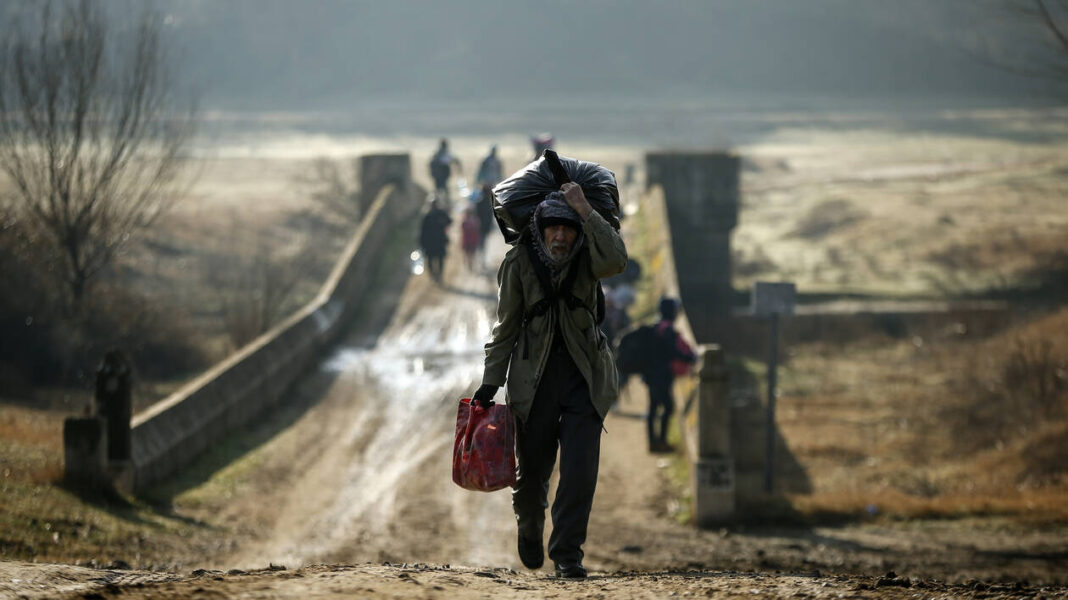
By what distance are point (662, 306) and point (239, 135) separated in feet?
273

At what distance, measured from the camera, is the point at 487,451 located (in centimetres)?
788

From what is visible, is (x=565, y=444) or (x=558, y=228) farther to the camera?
(x=565, y=444)

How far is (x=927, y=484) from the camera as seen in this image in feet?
67.2

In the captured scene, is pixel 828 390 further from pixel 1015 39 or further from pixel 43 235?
pixel 1015 39

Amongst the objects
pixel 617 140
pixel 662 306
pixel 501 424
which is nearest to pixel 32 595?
pixel 501 424

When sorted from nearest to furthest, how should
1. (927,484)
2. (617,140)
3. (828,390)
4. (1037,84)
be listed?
(927,484) → (828,390) → (617,140) → (1037,84)

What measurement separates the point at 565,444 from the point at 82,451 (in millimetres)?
7414

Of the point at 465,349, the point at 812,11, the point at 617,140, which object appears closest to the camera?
the point at 465,349

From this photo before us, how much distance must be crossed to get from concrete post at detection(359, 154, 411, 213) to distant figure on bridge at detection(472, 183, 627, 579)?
26.1 meters

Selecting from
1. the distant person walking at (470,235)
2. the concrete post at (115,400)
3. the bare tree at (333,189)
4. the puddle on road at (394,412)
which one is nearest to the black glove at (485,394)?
the puddle on road at (394,412)

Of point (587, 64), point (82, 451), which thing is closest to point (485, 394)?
point (82, 451)

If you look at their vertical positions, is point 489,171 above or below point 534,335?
above

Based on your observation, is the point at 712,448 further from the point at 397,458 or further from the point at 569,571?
the point at 569,571

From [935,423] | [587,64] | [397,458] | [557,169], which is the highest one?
[587,64]
